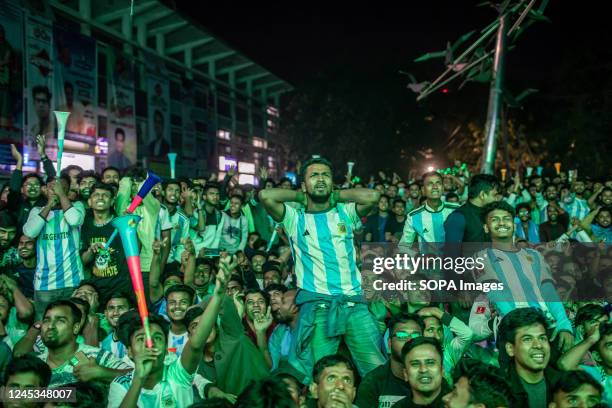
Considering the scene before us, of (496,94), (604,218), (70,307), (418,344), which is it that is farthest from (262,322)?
(496,94)

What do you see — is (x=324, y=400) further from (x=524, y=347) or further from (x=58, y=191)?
(x=58, y=191)

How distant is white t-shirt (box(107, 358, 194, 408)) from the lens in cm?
380

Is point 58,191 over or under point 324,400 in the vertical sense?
over

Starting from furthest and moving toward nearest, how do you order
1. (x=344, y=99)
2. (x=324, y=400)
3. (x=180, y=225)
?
1. (x=344, y=99)
2. (x=180, y=225)
3. (x=324, y=400)

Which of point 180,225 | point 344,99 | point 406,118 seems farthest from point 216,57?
point 180,225

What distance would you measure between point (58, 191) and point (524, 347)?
15.3ft

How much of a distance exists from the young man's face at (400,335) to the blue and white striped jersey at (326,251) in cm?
46

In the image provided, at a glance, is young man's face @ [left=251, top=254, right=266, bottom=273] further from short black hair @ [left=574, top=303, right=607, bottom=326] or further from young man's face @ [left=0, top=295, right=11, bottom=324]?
short black hair @ [left=574, top=303, right=607, bottom=326]

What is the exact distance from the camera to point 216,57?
3269 centimetres

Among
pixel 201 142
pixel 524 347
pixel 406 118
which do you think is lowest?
pixel 524 347

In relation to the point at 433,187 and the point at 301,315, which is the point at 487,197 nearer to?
the point at 433,187

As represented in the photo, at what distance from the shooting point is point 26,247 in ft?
20.7

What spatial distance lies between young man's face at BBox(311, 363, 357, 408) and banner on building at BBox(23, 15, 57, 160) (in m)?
15.0

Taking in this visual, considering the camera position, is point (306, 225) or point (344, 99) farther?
point (344, 99)
